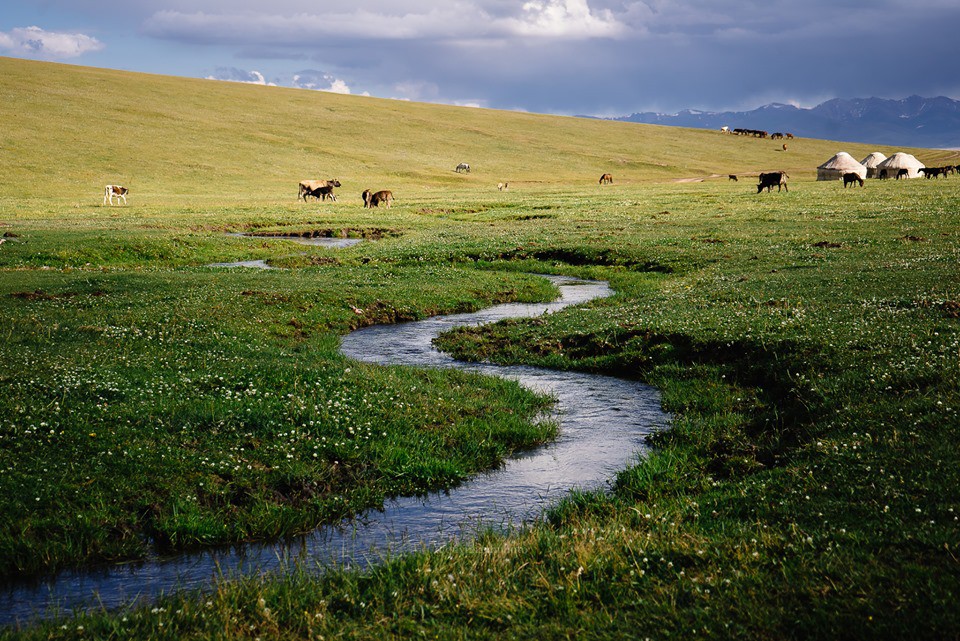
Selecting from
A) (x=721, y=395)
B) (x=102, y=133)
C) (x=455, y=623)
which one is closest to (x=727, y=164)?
(x=102, y=133)

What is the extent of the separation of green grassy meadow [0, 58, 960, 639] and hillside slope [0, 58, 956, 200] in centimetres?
5315

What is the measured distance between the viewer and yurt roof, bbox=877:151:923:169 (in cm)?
10872

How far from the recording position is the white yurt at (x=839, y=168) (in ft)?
350

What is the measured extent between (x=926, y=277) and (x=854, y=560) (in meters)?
18.8

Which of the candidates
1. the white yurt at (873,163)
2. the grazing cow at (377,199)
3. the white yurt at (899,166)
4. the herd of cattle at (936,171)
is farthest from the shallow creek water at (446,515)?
the white yurt at (873,163)

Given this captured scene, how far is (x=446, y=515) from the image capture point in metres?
9.84

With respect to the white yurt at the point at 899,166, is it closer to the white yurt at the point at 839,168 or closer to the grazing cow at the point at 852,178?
the white yurt at the point at 839,168

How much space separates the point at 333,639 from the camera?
248 inches

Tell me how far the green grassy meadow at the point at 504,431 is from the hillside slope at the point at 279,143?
5315 cm

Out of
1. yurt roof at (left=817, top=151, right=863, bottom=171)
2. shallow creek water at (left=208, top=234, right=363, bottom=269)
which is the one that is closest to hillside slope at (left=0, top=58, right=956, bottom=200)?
yurt roof at (left=817, top=151, right=863, bottom=171)

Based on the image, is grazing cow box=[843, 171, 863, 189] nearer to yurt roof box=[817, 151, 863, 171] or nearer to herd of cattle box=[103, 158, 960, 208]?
herd of cattle box=[103, 158, 960, 208]

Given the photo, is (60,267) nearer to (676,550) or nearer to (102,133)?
(676,550)

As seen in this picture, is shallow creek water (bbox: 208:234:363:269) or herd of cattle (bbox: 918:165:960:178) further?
herd of cattle (bbox: 918:165:960:178)

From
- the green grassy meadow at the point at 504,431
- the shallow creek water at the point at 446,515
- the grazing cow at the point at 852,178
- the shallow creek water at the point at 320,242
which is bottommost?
the shallow creek water at the point at 446,515
